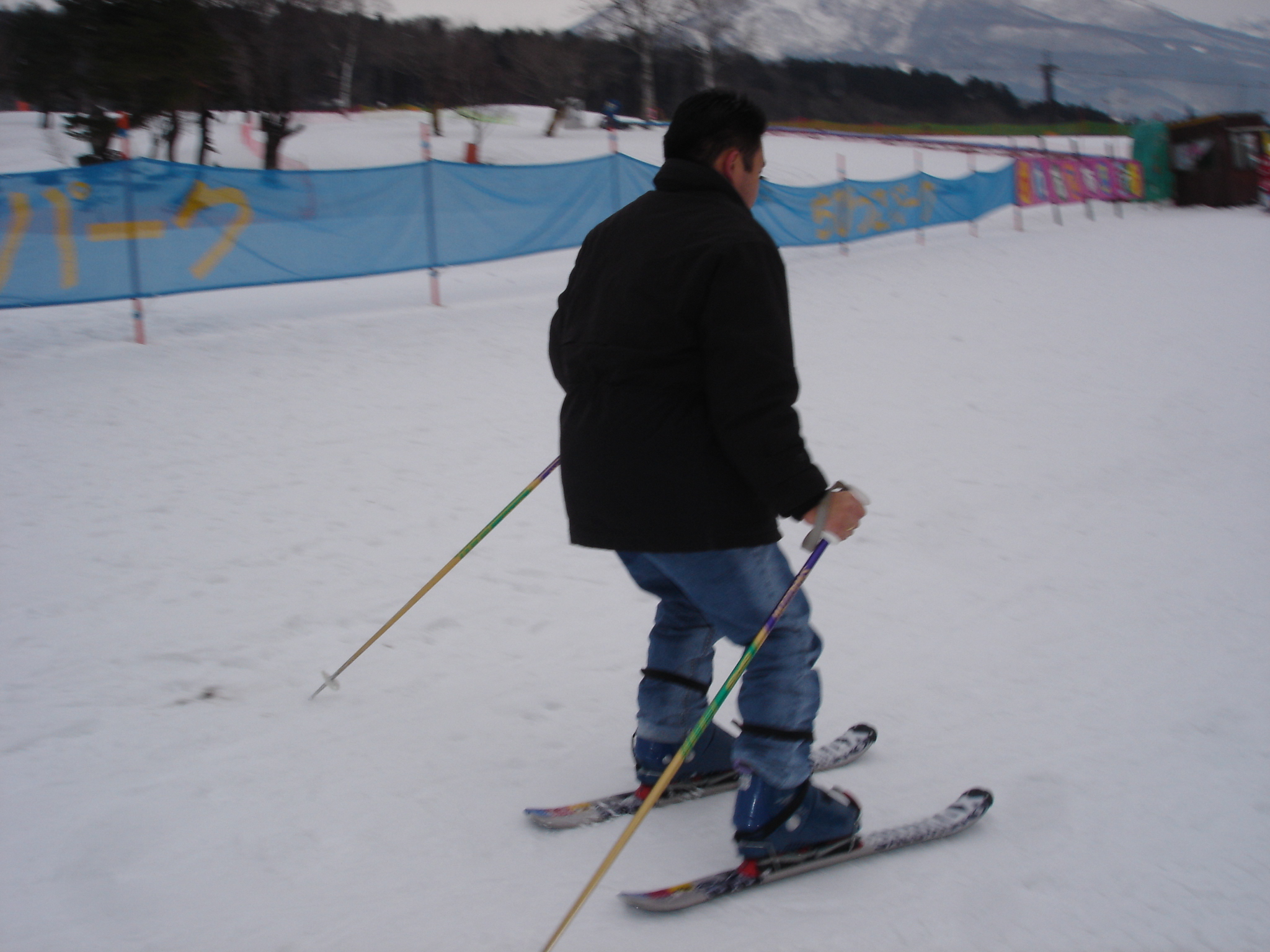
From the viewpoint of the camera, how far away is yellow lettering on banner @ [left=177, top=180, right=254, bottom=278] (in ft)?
25.3

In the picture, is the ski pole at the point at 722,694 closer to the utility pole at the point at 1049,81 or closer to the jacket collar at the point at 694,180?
the jacket collar at the point at 694,180

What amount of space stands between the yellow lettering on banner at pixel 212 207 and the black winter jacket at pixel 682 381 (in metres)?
6.68

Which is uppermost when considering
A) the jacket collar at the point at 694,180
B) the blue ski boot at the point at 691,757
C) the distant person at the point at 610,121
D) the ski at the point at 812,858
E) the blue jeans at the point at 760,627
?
the distant person at the point at 610,121

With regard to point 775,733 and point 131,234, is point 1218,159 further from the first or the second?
point 775,733

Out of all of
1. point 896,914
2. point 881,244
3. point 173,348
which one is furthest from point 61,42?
point 896,914

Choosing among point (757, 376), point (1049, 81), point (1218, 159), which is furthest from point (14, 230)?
point (1049, 81)

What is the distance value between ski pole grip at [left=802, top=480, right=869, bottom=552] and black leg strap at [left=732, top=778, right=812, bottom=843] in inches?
25.9

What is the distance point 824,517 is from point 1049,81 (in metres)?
55.7

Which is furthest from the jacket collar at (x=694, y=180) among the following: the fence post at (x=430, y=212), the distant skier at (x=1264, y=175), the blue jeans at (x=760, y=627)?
the distant skier at (x=1264, y=175)

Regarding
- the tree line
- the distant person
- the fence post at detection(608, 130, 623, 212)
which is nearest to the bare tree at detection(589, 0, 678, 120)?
the tree line

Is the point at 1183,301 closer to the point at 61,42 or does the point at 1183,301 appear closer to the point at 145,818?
the point at 145,818

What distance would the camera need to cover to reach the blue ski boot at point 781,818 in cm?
228

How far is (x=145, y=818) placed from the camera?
2471mm

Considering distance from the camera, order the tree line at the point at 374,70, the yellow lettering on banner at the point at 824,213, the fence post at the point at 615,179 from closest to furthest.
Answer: the fence post at the point at 615,179 < the yellow lettering on banner at the point at 824,213 < the tree line at the point at 374,70
